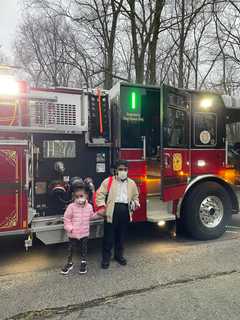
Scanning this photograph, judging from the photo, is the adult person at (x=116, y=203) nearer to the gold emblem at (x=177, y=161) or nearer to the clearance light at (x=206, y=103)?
the gold emblem at (x=177, y=161)

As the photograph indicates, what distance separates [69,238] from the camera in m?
5.19

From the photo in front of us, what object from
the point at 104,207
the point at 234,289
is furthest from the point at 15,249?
the point at 234,289

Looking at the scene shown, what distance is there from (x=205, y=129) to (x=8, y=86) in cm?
355

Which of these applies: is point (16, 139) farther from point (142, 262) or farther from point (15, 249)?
point (142, 262)

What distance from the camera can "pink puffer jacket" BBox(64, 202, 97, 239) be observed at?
509 centimetres

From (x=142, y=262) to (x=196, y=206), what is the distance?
1.58 metres

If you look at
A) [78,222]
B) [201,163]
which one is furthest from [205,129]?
[78,222]

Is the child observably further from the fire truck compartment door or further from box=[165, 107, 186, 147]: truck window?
box=[165, 107, 186, 147]: truck window

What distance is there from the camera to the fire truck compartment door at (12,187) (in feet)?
16.4

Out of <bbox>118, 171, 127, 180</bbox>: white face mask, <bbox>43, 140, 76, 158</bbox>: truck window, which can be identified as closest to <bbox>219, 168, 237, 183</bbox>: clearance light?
<bbox>118, 171, 127, 180</bbox>: white face mask

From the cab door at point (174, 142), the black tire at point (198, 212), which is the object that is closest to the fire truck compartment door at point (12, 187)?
the cab door at point (174, 142)

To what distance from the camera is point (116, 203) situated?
5383mm

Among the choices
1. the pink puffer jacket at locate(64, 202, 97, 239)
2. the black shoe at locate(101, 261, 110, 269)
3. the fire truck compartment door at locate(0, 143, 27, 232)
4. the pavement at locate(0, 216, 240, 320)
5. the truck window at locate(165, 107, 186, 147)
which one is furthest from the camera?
the truck window at locate(165, 107, 186, 147)

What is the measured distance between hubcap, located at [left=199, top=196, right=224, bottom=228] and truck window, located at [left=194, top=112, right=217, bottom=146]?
101cm
